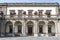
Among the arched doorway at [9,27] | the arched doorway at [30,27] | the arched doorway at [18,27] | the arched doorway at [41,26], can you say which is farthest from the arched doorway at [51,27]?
the arched doorway at [9,27]

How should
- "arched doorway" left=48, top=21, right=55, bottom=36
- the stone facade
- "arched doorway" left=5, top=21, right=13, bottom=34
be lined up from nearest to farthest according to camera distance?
the stone facade < "arched doorway" left=48, top=21, right=55, bottom=36 < "arched doorway" left=5, top=21, right=13, bottom=34

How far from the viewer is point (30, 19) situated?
98.3 feet

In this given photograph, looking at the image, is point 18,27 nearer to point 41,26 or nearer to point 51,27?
point 41,26

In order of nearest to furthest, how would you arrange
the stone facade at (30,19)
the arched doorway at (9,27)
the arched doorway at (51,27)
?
the stone facade at (30,19) < the arched doorway at (51,27) < the arched doorway at (9,27)

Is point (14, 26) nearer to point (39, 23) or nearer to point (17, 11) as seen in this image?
point (17, 11)

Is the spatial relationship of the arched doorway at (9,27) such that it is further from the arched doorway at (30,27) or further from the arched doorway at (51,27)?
the arched doorway at (51,27)

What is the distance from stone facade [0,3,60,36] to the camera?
2986 centimetres

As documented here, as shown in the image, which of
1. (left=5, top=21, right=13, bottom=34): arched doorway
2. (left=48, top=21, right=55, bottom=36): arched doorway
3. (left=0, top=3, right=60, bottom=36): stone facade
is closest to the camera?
(left=0, top=3, right=60, bottom=36): stone facade

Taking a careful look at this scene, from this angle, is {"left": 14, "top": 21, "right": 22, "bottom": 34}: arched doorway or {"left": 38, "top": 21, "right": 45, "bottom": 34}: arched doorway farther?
{"left": 14, "top": 21, "right": 22, "bottom": 34}: arched doorway

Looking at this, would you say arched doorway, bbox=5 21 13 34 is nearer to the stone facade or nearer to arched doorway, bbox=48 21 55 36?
the stone facade

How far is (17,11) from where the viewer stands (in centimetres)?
3139

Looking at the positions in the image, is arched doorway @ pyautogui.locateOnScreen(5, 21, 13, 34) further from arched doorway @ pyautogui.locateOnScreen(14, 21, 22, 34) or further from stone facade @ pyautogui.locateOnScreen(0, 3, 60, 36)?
arched doorway @ pyautogui.locateOnScreen(14, 21, 22, 34)

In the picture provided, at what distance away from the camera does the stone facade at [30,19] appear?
2986cm

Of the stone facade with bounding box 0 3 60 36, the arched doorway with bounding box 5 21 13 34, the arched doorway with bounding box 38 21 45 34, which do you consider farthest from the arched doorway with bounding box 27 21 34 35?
the arched doorway with bounding box 5 21 13 34
